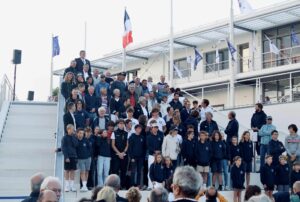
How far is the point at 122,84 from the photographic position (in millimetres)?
18031

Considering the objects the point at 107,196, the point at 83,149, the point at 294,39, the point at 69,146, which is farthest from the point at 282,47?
the point at 107,196

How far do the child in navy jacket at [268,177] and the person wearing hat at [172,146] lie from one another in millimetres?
2615

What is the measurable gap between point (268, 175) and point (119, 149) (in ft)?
14.0

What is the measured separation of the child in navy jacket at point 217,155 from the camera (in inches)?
629

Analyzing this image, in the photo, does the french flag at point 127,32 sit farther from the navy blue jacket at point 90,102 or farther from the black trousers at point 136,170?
the black trousers at point 136,170

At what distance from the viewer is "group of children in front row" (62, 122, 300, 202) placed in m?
14.1

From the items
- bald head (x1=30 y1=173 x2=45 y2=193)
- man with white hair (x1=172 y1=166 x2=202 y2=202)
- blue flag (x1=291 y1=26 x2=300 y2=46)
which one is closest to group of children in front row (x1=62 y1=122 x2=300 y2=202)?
bald head (x1=30 y1=173 x2=45 y2=193)

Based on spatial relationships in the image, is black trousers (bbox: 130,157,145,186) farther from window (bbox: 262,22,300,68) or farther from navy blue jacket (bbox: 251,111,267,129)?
window (bbox: 262,22,300,68)

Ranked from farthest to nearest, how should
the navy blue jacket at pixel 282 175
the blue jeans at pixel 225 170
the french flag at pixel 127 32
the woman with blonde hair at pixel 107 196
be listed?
the french flag at pixel 127 32
the blue jeans at pixel 225 170
the navy blue jacket at pixel 282 175
the woman with blonde hair at pixel 107 196

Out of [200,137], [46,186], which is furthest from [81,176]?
[46,186]

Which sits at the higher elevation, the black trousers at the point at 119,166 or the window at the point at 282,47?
the window at the point at 282,47

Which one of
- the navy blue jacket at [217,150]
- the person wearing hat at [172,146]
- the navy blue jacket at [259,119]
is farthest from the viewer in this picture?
the navy blue jacket at [259,119]

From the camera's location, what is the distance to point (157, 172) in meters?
14.6

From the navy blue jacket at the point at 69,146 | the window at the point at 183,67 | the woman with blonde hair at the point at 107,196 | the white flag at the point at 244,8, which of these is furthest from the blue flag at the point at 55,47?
the woman with blonde hair at the point at 107,196
